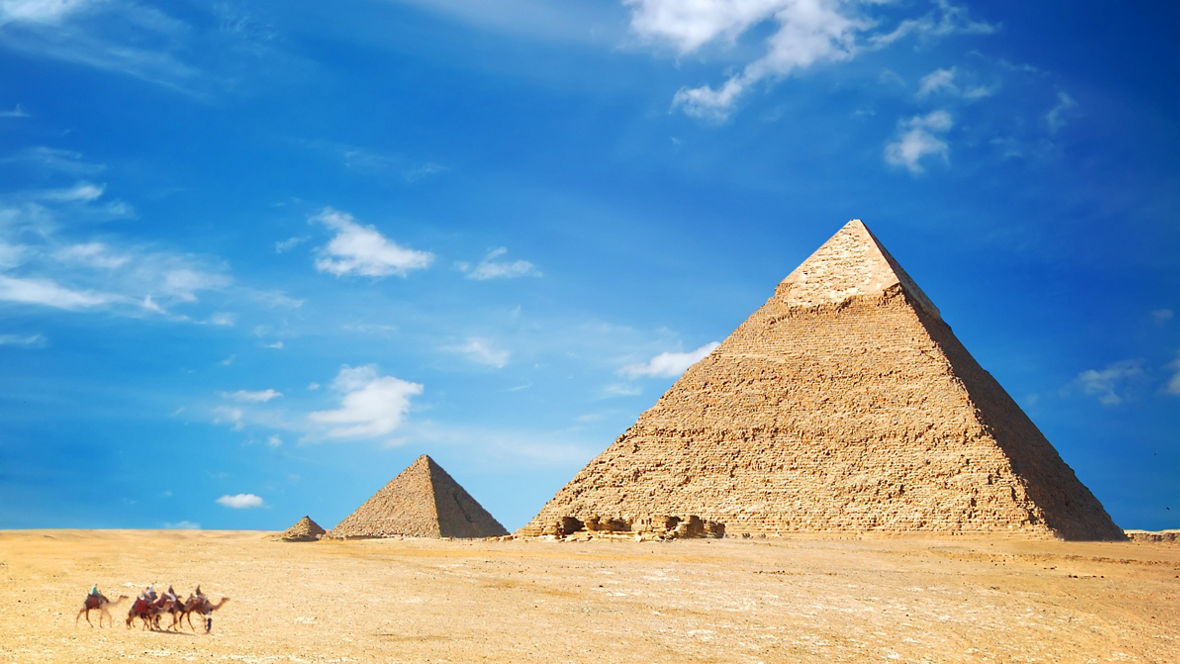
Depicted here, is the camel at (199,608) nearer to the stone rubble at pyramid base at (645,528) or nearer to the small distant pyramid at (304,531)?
the stone rubble at pyramid base at (645,528)

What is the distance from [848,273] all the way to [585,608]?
27.6m

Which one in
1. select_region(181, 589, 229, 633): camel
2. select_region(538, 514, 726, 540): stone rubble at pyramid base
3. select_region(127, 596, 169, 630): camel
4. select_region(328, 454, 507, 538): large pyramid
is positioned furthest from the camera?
select_region(328, 454, 507, 538): large pyramid

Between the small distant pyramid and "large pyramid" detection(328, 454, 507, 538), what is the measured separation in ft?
2.12

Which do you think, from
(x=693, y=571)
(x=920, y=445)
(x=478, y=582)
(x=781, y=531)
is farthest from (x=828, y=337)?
(x=478, y=582)

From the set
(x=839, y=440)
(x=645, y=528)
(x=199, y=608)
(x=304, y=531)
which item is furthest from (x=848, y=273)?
(x=199, y=608)

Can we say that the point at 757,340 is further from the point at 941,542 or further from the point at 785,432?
the point at 941,542

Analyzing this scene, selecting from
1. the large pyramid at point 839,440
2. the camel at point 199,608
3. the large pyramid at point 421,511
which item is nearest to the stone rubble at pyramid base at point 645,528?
the large pyramid at point 839,440

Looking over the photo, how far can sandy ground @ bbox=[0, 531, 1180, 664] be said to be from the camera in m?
8.57

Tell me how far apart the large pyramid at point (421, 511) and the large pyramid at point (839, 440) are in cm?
988

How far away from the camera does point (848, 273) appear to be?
36562 millimetres

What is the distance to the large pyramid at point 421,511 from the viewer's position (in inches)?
1596

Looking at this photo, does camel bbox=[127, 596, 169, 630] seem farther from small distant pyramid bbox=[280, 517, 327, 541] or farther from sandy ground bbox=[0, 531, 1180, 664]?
small distant pyramid bbox=[280, 517, 327, 541]

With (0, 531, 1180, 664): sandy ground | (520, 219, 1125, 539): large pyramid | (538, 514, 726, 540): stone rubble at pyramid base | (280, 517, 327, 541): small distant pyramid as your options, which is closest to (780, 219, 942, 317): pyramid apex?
(520, 219, 1125, 539): large pyramid

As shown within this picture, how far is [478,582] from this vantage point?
1388 centimetres
